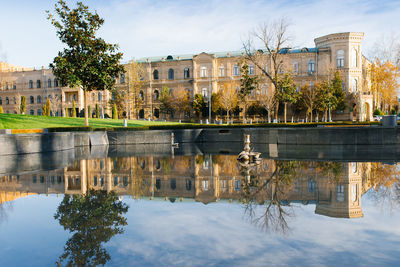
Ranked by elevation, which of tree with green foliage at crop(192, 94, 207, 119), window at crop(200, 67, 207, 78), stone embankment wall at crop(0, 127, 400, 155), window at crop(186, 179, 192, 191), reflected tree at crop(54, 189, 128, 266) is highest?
window at crop(200, 67, 207, 78)

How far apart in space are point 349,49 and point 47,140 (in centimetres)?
4828

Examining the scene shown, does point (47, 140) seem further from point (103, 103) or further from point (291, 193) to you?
point (103, 103)

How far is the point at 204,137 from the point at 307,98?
28620 mm

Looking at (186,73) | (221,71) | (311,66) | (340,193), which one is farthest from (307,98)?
(340,193)

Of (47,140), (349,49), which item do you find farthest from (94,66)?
(349,49)

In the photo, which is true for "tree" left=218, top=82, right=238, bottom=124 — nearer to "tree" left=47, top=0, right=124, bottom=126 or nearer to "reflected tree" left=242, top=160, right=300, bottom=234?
"tree" left=47, top=0, right=124, bottom=126

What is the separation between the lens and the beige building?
169 ft

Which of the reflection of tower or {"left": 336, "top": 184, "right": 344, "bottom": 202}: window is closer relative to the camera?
the reflection of tower

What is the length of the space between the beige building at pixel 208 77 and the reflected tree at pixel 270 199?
3845 centimetres

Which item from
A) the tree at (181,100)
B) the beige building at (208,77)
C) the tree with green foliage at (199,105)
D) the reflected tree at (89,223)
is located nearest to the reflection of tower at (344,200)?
the reflected tree at (89,223)

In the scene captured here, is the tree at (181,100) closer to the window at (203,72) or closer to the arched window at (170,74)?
the window at (203,72)

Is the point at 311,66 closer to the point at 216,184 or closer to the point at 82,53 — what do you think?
Result: the point at 82,53

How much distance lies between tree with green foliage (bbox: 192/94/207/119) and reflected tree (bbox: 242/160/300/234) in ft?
148

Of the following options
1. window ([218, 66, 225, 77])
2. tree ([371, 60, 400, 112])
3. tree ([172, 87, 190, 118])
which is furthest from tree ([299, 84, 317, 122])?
tree ([172, 87, 190, 118])
